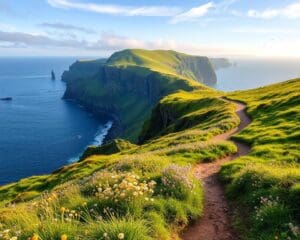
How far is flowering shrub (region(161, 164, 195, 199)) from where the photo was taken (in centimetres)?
1416

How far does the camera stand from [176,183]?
580 inches

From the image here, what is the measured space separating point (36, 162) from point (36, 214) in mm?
156525

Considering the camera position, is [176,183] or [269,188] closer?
[269,188]

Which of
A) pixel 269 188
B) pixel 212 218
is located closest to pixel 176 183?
pixel 212 218

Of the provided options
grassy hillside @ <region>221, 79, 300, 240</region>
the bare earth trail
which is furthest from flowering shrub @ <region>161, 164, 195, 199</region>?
grassy hillside @ <region>221, 79, 300, 240</region>

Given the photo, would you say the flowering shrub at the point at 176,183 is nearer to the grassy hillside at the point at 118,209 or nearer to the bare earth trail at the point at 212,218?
the grassy hillside at the point at 118,209

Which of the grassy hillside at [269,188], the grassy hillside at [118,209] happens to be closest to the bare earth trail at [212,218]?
the grassy hillside at [118,209]

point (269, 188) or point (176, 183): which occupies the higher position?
point (176, 183)

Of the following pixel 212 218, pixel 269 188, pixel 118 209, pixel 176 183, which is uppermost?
pixel 118 209

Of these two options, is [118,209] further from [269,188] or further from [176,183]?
[269,188]

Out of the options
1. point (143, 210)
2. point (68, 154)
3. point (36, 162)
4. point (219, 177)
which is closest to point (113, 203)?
point (143, 210)

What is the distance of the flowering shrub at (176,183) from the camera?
1416cm

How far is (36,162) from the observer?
6284 inches

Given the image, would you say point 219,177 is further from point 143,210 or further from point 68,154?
point 68,154
